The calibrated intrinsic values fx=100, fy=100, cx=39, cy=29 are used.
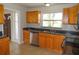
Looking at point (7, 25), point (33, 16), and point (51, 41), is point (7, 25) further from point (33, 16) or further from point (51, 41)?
point (51, 41)

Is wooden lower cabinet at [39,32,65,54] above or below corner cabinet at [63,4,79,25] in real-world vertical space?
below

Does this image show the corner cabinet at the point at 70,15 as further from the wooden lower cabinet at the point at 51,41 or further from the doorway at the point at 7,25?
the doorway at the point at 7,25

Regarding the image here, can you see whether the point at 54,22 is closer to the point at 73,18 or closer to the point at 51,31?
the point at 51,31

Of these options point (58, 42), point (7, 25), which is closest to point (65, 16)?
point (58, 42)

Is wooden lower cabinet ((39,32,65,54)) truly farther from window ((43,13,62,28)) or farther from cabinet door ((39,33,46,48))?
window ((43,13,62,28))

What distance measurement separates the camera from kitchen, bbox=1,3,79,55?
1.26 metres

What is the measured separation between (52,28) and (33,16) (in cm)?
31

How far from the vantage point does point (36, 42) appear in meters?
1.41

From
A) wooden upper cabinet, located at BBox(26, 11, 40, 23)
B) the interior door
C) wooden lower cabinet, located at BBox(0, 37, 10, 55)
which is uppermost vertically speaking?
wooden upper cabinet, located at BBox(26, 11, 40, 23)

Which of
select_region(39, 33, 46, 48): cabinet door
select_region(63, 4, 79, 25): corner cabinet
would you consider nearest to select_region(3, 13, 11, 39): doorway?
select_region(39, 33, 46, 48): cabinet door

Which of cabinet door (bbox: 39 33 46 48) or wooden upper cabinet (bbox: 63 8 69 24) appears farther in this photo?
cabinet door (bbox: 39 33 46 48)

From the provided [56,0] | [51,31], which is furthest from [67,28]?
[56,0]

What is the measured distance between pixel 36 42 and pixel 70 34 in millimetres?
472

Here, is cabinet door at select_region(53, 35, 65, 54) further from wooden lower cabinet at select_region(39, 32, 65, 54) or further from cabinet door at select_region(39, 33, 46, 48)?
cabinet door at select_region(39, 33, 46, 48)
